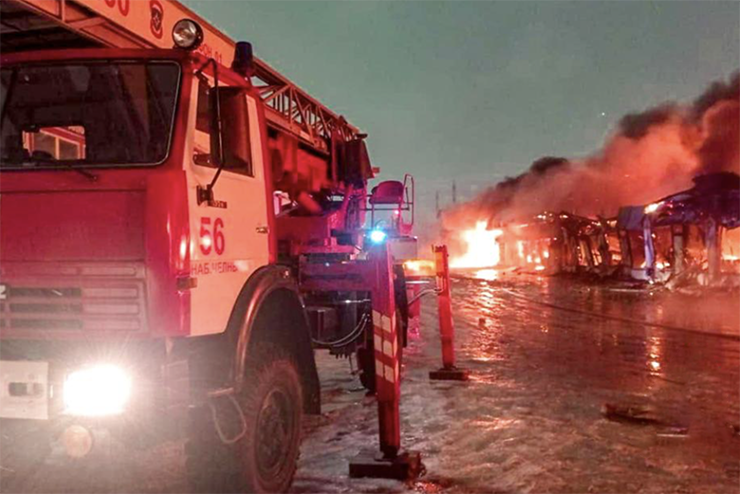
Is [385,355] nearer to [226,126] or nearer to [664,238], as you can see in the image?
[226,126]

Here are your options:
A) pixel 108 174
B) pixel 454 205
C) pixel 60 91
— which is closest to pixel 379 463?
pixel 108 174

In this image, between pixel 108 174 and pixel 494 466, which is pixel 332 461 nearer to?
pixel 494 466

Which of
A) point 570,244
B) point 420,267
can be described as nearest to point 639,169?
point 570,244

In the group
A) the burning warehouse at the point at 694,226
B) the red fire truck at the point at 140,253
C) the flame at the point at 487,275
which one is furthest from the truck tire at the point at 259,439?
the flame at the point at 487,275

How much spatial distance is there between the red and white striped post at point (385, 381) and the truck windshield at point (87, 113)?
1.97m

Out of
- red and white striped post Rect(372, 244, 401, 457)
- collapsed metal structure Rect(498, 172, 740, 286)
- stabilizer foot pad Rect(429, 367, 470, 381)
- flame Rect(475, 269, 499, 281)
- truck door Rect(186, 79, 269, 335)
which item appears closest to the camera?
truck door Rect(186, 79, 269, 335)

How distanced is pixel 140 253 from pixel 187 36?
1.30m

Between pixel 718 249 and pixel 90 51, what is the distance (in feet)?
71.8

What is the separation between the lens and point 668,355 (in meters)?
10.0

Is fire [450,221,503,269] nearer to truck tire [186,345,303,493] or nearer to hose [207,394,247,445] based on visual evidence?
truck tire [186,345,303,493]

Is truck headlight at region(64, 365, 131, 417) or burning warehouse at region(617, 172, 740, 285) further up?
burning warehouse at region(617, 172, 740, 285)

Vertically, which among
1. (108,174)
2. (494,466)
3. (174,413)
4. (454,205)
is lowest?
(494,466)

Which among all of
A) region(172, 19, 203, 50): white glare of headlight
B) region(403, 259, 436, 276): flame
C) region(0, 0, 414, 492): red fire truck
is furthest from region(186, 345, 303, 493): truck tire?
region(403, 259, 436, 276): flame

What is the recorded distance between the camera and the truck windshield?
358 centimetres
